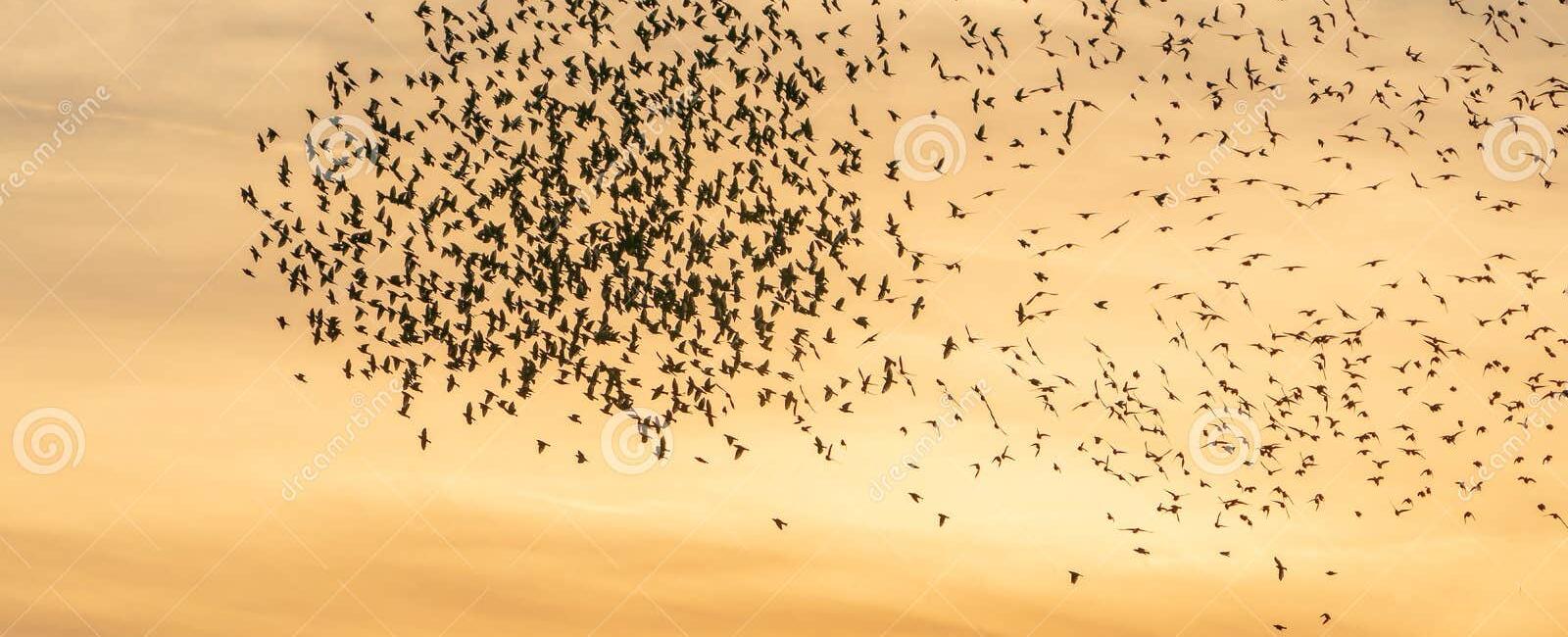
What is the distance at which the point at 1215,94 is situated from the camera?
950 inches

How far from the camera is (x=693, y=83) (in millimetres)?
23734

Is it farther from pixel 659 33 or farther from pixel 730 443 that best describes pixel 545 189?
pixel 730 443

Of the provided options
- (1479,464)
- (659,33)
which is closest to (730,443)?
(659,33)

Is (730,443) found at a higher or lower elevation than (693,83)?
lower

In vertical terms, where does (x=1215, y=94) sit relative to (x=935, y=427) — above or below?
above

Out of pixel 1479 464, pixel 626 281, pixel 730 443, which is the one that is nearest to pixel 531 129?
pixel 626 281

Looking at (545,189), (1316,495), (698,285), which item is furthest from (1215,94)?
(545,189)

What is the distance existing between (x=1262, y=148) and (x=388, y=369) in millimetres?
11387

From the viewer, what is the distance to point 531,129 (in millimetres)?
23656

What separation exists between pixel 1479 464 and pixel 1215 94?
5.72 m

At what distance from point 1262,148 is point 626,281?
8317 millimetres

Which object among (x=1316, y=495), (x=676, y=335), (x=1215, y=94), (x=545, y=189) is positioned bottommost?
(x=1316, y=495)

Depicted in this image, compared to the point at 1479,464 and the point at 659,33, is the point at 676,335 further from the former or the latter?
the point at 1479,464

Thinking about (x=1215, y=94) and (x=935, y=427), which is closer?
(x=935, y=427)
